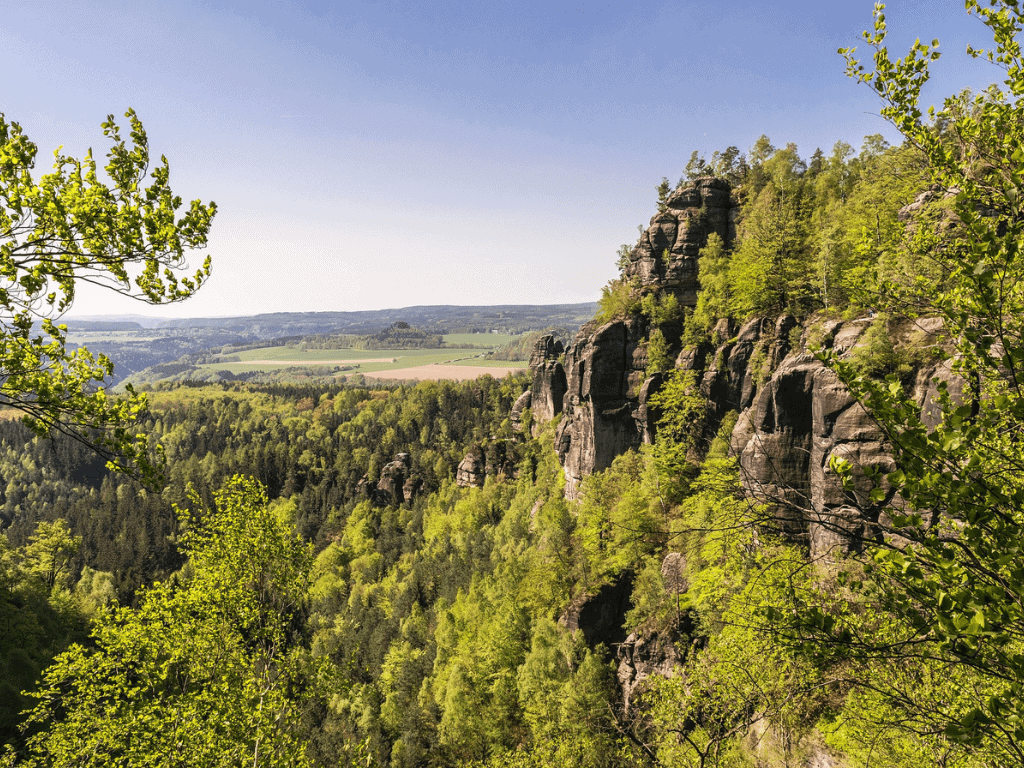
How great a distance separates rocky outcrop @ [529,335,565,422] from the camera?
3219 inches

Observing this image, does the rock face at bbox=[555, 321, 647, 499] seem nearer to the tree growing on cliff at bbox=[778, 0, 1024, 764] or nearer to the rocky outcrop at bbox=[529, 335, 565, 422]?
the rocky outcrop at bbox=[529, 335, 565, 422]

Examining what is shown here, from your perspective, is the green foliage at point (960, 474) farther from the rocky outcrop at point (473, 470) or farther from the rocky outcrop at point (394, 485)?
the rocky outcrop at point (394, 485)

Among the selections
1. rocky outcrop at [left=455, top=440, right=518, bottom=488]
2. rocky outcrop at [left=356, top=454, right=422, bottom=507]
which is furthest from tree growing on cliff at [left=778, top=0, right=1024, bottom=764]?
rocky outcrop at [left=356, top=454, right=422, bottom=507]

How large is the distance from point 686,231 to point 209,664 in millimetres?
52783

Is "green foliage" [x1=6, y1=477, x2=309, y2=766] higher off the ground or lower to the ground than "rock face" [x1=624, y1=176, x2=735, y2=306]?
lower

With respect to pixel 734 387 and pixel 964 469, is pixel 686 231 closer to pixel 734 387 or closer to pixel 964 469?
pixel 734 387

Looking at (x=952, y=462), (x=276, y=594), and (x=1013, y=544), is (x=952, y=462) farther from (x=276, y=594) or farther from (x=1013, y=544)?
(x=276, y=594)

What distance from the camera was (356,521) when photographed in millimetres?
112062

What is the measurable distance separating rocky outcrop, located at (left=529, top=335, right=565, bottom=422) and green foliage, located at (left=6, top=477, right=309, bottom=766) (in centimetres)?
6569

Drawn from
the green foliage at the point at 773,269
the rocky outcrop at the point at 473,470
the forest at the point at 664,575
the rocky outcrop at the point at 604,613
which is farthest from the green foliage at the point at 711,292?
Answer: the rocky outcrop at the point at 473,470

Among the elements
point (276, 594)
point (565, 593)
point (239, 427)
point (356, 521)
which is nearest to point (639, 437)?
point (565, 593)

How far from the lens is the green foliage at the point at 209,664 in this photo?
513 inches

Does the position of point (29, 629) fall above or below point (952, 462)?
below

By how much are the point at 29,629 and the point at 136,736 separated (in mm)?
42538
